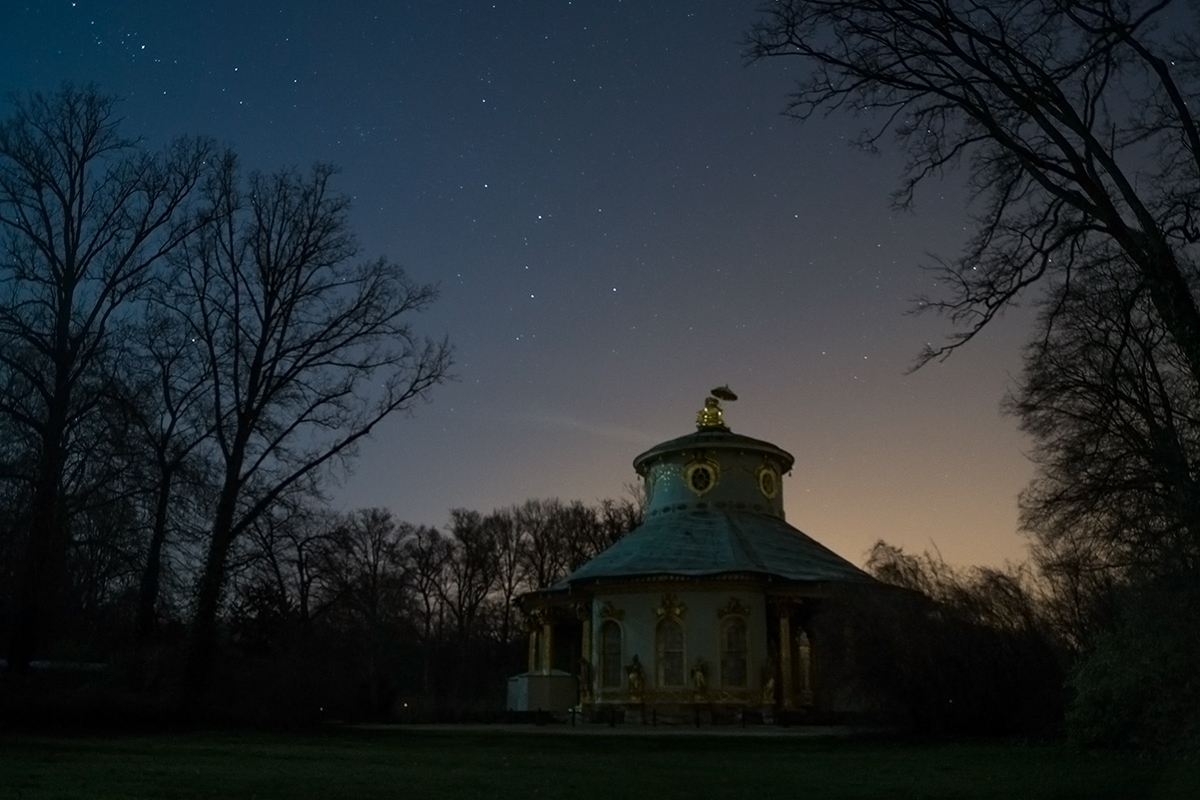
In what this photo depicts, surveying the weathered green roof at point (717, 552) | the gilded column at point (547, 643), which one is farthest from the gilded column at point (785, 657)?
the gilded column at point (547, 643)

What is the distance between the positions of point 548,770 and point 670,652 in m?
21.5

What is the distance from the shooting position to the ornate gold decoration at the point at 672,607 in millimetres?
34406

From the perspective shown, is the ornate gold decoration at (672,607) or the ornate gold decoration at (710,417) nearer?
the ornate gold decoration at (672,607)

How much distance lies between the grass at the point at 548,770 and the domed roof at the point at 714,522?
1530cm

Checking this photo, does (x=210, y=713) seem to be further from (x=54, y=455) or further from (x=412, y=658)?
(x=412, y=658)

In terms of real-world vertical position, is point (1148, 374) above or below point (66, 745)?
above

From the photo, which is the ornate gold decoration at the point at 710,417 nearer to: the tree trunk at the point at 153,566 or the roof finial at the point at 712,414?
the roof finial at the point at 712,414

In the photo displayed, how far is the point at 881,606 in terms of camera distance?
2347 centimetres

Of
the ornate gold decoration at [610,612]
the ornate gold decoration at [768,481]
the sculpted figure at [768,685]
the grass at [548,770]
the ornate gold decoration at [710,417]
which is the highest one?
the ornate gold decoration at [710,417]

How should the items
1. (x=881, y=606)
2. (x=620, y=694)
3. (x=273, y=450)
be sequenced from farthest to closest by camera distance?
(x=620, y=694) < (x=273, y=450) < (x=881, y=606)

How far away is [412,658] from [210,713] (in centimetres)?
4046

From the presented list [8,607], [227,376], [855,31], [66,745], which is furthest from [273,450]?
[855,31]

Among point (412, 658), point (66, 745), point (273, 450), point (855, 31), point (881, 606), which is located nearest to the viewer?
point (855, 31)

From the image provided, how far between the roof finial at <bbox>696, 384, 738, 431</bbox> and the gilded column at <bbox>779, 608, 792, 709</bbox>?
10304mm
